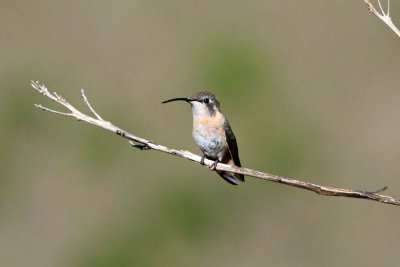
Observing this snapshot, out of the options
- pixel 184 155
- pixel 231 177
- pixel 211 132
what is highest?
pixel 211 132

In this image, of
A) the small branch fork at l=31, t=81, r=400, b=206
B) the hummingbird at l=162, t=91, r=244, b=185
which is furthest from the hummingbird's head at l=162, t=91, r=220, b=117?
the small branch fork at l=31, t=81, r=400, b=206

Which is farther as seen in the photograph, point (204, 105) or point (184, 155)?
point (204, 105)

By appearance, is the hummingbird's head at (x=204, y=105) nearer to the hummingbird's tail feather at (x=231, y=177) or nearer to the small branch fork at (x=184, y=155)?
the hummingbird's tail feather at (x=231, y=177)

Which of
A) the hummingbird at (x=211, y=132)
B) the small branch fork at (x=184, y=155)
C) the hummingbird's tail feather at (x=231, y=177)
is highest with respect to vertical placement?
the hummingbird at (x=211, y=132)

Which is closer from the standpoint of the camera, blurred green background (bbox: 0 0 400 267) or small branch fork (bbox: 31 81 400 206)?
small branch fork (bbox: 31 81 400 206)

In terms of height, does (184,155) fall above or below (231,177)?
below

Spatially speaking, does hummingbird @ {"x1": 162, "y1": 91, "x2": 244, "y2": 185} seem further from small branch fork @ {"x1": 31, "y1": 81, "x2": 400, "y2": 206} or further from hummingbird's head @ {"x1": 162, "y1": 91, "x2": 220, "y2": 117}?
small branch fork @ {"x1": 31, "y1": 81, "x2": 400, "y2": 206}

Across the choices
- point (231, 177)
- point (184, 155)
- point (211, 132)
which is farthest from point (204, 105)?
point (184, 155)

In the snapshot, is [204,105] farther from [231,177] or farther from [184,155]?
[184,155]

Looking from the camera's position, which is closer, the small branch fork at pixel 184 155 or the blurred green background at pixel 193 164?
the small branch fork at pixel 184 155

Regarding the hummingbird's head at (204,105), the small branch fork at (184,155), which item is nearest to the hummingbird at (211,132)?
the hummingbird's head at (204,105)

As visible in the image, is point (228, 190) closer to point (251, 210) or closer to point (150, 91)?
point (251, 210)

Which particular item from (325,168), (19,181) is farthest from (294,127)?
(19,181)

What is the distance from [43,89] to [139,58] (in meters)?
6.78
